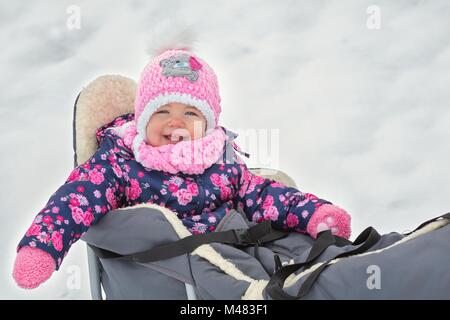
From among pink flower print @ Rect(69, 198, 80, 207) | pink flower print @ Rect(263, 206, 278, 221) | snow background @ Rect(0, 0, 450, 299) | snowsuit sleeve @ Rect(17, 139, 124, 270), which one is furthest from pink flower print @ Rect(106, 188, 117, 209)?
snow background @ Rect(0, 0, 450, 299)

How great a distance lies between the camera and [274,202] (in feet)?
5.76

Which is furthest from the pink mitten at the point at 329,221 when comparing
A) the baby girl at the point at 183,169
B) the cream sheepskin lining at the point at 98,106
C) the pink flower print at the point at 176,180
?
the cream sheepskin lining at the point at 98,106

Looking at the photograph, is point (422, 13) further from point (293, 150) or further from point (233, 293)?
point (233, 293)

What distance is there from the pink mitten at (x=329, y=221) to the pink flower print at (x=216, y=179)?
0.85ft

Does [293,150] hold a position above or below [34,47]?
below

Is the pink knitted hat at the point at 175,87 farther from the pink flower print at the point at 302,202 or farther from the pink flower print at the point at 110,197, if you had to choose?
the pink flower print at the point at 302,202

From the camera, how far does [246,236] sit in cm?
153

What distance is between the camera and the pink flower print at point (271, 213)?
5.69 feet

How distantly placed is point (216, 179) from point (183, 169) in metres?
0.11

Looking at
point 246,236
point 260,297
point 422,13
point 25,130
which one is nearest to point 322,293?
point 260,297

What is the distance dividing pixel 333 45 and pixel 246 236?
75.5 inches

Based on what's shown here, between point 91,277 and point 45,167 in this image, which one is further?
point 45,167

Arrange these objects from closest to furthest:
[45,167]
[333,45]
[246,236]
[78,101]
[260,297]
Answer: [260,297], [246,236], [78,101], [45,167], [333,45]

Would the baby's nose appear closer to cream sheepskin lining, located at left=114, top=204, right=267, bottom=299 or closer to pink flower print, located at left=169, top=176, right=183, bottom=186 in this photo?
pink flower print, located at left=169, top=176, right=183, bottom=186
